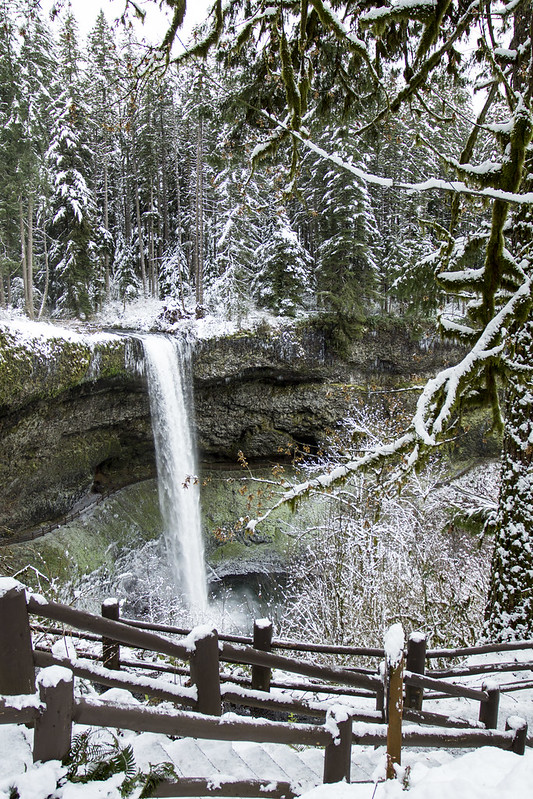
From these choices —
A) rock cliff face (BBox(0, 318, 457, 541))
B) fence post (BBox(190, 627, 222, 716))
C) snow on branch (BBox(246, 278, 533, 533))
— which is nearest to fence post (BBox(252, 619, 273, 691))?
snow on branch (BBox(246, 278, 533, 533))

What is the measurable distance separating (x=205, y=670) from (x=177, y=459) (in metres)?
17.0

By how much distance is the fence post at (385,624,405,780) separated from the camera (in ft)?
7.65

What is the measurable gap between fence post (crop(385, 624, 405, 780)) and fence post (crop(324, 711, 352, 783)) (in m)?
0.22

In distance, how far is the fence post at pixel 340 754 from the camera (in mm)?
2285

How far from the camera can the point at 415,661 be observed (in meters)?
3.79

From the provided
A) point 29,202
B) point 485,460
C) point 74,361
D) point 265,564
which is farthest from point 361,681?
point 485,460

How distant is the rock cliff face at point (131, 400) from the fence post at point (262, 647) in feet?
25.8

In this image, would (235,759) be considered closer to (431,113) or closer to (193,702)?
(193,702)

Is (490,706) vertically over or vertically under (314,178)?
under

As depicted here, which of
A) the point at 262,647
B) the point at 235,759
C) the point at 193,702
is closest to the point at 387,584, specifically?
the point at 262,647

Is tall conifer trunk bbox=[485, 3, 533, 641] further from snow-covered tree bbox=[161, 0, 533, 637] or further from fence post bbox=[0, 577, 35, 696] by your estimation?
fence post bbox=[0, 577, 35, 696]

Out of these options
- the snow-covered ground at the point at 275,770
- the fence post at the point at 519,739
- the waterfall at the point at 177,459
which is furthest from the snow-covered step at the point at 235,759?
the waterfall at the point at 177,459

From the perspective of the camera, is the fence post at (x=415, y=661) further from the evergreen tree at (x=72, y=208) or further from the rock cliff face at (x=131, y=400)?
the evergreen tree at (x=72, y=208)

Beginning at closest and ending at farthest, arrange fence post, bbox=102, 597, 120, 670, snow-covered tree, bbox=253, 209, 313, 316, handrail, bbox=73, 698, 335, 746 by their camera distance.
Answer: handrail, bbox=73, 698, 335, 746 < fence post, bbox=102, 597, 120, 670 < snow-covered tree, bbox=253, 209, 313, 316
